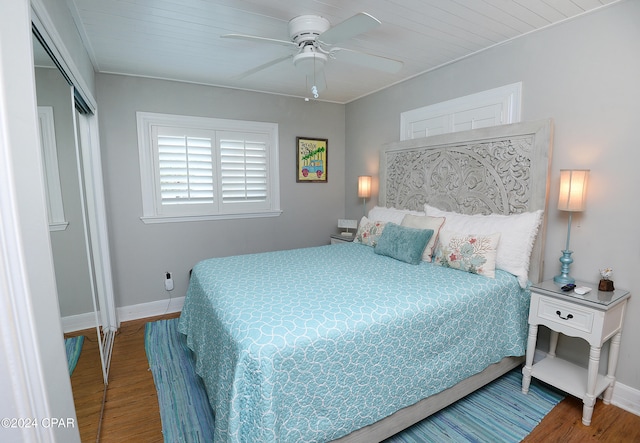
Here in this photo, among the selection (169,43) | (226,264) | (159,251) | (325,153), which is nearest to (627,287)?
(226,264)

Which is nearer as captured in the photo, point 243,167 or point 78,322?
point 78,322

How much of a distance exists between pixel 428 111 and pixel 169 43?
2.45m

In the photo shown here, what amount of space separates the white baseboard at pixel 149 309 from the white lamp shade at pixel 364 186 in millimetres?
2538

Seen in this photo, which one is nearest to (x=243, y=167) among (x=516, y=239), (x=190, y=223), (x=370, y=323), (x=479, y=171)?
(x=190, y=223)

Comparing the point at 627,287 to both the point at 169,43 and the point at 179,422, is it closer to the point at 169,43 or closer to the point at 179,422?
the point at 179,422

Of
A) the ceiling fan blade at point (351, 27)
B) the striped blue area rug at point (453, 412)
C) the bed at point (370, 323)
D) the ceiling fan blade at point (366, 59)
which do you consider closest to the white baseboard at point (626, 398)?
the striped blue area rug at point (453, 412)

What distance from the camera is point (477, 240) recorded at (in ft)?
Result: 7.75

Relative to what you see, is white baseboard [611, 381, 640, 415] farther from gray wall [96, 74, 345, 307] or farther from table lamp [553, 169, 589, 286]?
gray wall [96, 74, 345, 307]

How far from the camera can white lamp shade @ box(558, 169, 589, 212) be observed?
2.10 metres

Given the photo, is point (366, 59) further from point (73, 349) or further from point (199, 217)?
point (199, 217)

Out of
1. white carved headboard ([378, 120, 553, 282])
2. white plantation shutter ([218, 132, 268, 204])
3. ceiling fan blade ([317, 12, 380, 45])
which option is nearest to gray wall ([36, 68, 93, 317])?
ceiling fan blade ([317, 12, 380, 45])

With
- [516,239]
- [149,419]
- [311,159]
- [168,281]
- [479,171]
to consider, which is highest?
[311,159]

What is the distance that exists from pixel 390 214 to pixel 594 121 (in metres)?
1.80

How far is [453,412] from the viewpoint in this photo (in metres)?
2.02
